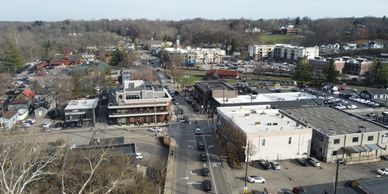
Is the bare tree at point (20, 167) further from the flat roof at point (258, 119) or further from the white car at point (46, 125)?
the flat roof at point (258, 119)

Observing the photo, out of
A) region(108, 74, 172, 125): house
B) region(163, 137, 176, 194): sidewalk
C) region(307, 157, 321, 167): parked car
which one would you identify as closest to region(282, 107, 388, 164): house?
region(307, 157, 321, 167): parked car

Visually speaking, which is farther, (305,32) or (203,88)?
(305,32)

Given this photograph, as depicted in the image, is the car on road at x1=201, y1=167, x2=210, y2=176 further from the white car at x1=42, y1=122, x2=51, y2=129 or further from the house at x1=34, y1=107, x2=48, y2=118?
the house at x1=34, y1=107, x2=48, y2=118

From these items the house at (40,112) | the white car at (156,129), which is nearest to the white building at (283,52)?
the white car at (156,129)

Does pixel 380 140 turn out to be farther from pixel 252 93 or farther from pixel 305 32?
→ pixel 305 32

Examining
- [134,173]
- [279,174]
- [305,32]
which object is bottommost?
[279,174]

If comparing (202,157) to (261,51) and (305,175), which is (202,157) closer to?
(305,175)

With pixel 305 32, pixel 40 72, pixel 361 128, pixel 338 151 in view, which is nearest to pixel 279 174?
pixel 338 151

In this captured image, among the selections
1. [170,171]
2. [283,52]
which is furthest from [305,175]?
[283,52]
